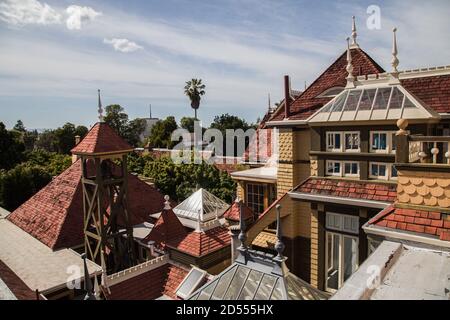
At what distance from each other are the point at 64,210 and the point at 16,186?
469 inches

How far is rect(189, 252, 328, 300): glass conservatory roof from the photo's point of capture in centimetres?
583

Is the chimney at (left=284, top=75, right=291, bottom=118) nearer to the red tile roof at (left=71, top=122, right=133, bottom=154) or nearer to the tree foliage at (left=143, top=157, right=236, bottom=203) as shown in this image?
the red tile roof at (left=71, top=122, right=133, bottom=154)

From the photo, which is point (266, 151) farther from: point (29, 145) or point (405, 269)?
point (29, 145)

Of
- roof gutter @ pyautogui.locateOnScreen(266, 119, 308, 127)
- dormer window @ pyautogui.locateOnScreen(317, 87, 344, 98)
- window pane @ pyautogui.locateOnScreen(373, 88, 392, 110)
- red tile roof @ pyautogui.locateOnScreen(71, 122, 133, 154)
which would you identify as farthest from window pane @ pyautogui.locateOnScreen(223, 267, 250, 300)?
red tile roof @ pyautogui.locateOnScreen(71, 122, 133, 154)

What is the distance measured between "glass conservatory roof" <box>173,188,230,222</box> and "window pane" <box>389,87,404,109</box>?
9.43m

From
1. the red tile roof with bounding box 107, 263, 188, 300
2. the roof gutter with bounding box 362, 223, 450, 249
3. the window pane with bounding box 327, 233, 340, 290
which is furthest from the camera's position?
the red tile roof with bounding box 107, 263, 188, 300

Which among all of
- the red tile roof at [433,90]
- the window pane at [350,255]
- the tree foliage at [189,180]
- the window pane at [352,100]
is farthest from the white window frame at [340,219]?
the tree foliage at [189,180]

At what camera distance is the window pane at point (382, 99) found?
825cm

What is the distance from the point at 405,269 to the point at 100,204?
12.4 m

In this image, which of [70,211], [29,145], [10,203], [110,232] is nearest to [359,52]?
[110,232]

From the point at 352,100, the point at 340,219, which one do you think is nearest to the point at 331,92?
the point at 352,100

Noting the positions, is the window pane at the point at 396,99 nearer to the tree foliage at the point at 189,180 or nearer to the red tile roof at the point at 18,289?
the red tile roof at the point at 18,289

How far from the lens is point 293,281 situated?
6555mm

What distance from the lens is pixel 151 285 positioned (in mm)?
11703
